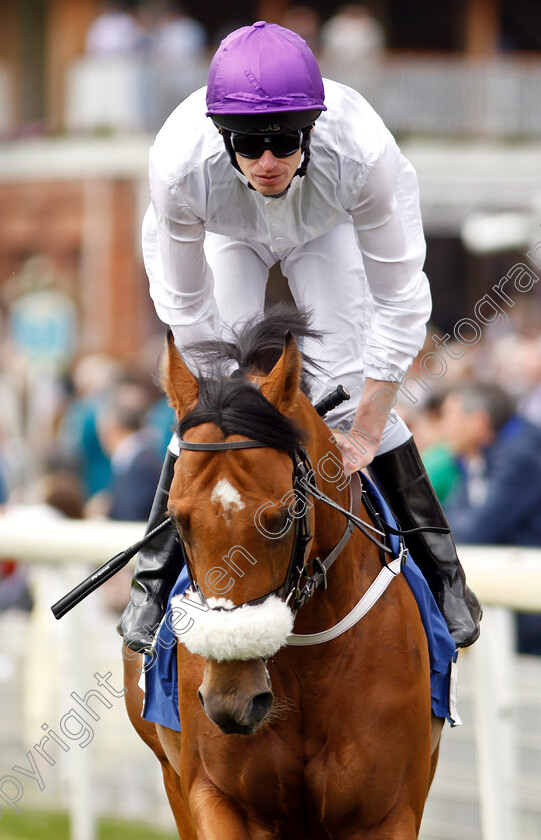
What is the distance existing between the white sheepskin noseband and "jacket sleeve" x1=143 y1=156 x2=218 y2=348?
0.96m

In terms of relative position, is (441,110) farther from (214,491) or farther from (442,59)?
(214,491)

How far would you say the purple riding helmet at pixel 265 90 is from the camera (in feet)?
10.7

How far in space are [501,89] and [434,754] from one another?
58.4ft

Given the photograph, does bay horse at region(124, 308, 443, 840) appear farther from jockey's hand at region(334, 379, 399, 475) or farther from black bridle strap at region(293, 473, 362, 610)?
jockey's hand at region(334, 379, 399, 475)

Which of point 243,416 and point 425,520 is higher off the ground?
point 243,416

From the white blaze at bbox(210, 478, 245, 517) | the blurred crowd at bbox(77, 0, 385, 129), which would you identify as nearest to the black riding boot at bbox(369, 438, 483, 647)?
the white blaze at bbox(210, 478, 245, 517)

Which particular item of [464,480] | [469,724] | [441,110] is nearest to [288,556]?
[469,724]

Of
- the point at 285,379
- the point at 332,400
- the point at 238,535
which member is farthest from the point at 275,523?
the point at 332,400

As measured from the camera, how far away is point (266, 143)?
3.29m

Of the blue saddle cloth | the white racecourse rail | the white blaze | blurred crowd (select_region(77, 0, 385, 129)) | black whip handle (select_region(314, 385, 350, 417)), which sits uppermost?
the white blaze

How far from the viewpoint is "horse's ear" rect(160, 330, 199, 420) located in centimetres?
308

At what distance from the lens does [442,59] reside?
21.7 meters

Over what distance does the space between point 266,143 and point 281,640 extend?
132cm

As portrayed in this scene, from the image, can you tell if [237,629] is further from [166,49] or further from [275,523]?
[166,49]
